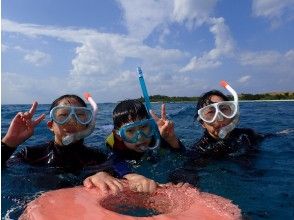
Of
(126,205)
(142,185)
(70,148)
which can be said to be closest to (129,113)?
(70,148)

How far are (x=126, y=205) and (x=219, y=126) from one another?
218 centimetres

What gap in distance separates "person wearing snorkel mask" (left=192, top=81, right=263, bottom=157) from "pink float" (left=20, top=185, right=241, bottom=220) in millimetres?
1746

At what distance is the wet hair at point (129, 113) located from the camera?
4.34 meters

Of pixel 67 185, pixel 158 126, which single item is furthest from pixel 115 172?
pixel 158 126

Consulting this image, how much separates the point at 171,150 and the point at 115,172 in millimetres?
1092

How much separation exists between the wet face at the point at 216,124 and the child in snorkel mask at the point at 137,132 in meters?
0.58

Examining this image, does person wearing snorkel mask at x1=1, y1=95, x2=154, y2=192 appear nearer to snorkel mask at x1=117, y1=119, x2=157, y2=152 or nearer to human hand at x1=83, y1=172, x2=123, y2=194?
snorkel mask at x1=117, y1=119, x2=157, y2=152

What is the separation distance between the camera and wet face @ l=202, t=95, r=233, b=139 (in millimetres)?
4625

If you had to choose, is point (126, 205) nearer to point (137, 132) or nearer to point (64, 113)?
point (137, 132)

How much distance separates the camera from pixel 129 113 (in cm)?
436

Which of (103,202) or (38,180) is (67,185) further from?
(103,202)

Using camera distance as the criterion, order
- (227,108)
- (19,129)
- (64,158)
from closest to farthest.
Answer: (19,129) → (64,158) → (227,108)

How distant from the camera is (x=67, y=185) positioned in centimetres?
375

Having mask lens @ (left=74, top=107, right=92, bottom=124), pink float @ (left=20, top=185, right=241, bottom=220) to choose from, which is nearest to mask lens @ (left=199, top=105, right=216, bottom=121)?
mask lens @ (left=74, top=107, right=92, bottom=124)
